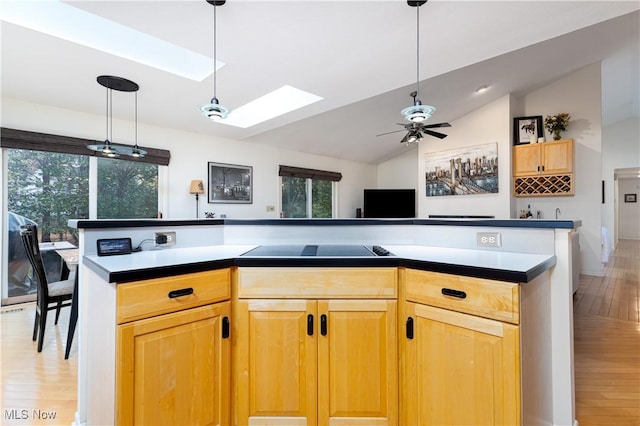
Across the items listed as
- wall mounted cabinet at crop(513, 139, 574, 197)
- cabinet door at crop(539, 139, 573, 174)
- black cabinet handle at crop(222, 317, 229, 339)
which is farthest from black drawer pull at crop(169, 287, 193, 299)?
cabinet door at crop(539, 139, 573, 174)

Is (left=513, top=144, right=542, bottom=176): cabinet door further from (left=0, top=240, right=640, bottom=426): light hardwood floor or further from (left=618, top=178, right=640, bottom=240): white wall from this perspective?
(left=618, top=178, right=640, bottom=240): white wall

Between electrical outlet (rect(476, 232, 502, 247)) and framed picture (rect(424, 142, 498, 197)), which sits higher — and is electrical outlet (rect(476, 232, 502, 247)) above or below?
below

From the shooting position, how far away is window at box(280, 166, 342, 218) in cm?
595

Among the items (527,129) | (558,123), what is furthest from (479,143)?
(558,123)

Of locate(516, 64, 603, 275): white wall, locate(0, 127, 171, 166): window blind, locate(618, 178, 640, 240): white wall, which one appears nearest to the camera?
locate(0, 127, 171, 166): window blind

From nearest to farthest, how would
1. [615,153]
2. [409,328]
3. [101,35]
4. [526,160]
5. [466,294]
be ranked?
[466,294]
[409,328]
[101,35]
[526,160]
[615,153]

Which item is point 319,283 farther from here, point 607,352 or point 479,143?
point 479,143

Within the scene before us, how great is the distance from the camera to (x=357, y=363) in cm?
137

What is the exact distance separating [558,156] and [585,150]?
1.41ft

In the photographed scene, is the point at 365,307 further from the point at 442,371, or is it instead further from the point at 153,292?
the point at 153,292

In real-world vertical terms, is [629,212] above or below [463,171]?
below

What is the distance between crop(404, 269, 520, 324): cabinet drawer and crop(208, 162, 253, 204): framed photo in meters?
4.11

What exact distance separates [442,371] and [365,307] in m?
0.41

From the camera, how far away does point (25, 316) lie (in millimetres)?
3059
